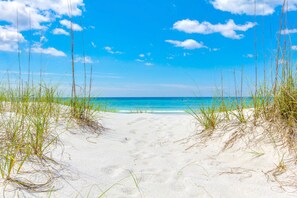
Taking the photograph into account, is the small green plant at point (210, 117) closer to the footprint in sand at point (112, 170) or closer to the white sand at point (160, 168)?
the white sand at point (160, 168)

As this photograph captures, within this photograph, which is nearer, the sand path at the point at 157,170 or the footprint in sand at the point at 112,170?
the sand path at the point at 157,170

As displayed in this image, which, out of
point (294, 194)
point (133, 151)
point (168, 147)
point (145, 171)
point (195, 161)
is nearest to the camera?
point (294, 194)

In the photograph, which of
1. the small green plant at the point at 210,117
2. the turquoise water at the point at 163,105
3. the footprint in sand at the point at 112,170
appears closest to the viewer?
the footprint in sand at the point at 112,170

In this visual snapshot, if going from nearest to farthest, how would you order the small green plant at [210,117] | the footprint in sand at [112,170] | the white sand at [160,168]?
the white sand at [160,168] → the footprint in sand at [112,170] → the small green plant at [210,117]

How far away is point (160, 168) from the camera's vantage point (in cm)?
261

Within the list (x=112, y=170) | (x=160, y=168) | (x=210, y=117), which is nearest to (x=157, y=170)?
(x=160, y=168)

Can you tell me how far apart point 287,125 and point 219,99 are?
1.33m

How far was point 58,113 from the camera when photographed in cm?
383

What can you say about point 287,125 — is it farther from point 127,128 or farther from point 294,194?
point 127,128

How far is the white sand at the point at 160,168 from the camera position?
6.73 feet

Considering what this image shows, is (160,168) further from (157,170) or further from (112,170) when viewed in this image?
(112,170)

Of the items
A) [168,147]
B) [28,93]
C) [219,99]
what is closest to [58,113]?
[28,93]

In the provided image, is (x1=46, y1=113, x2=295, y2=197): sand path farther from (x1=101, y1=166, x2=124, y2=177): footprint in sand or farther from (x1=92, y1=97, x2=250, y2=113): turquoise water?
(x1=92, y1=97, x2=250, y2=113): turquoise water

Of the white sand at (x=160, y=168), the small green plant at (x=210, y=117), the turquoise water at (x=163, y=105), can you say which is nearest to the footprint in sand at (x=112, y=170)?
the white sand at (x=160, y=168)
